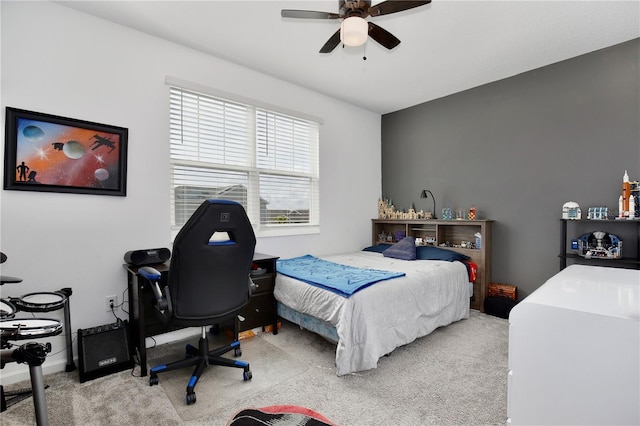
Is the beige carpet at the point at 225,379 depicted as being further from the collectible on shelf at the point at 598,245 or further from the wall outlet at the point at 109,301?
the collectible on shelf at the point at 598,245

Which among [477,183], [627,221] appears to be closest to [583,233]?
[627,221]

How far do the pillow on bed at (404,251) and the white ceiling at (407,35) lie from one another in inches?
78.5

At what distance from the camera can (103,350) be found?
224 centimetres

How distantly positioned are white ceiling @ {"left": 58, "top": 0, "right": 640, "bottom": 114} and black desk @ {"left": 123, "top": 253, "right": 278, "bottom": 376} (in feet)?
6.73

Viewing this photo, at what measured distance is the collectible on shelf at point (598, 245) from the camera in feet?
9.40

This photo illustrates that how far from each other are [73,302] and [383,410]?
240 cm

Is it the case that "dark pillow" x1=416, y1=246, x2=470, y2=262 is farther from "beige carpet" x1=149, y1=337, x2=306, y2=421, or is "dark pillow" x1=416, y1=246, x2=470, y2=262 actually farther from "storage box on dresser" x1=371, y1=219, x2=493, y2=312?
"beige carpet" x1=149, y1=337, x2=306, y2=421

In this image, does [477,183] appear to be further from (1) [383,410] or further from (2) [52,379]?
(2) [52,379]

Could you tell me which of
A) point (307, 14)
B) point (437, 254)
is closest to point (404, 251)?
point (437, 254)

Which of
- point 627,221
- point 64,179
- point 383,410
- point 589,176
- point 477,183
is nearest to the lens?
point 383,410

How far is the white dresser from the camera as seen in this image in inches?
31.3

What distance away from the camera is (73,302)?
2361mm

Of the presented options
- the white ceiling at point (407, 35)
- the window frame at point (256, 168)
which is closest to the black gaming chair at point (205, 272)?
the window frame at point (256, 168)

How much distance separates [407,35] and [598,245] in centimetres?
272
